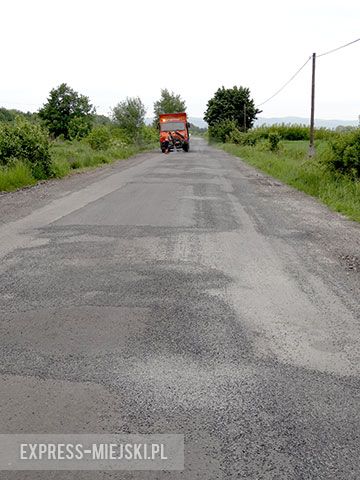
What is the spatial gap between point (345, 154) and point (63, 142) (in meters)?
27.7

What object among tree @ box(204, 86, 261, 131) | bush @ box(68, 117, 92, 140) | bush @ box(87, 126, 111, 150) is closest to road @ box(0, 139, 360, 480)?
bush @ box(87, 126, 111, 150)

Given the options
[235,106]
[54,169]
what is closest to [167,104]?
[235,106]

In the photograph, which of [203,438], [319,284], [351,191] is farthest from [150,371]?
[351,191]

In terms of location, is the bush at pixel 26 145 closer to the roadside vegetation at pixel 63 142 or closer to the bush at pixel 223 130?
the roadside vegetation at pixel 63 142

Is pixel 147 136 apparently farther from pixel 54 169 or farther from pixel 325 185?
pixel 325 185

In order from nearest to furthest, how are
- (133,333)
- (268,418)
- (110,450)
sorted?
1. (110,450)
2. (268,418)
3. (133,333)

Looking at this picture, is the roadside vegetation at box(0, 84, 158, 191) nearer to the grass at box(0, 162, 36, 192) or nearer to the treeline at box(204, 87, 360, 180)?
the grass at box(0, 162, 36, 192)

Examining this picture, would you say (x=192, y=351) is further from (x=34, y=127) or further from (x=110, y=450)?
(x=34, y=127)

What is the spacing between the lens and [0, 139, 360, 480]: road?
7.96 ft

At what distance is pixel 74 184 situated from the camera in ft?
45.9

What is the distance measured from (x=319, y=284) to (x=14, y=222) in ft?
18.2

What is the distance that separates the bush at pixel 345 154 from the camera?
12.5 meters

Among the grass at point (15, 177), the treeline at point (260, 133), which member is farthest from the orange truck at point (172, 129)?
the grass at point (15, 177)

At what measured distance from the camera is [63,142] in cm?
3591
